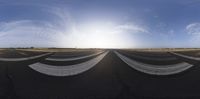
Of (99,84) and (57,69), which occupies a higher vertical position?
(57,69)

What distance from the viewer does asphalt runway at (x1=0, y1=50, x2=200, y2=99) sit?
15086 millimetres

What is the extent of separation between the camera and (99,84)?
18.1 meters

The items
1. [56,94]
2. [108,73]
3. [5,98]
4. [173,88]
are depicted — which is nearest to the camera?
[5,98]

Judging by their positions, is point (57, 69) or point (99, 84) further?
point (57, 69)

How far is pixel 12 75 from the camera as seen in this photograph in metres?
20.6

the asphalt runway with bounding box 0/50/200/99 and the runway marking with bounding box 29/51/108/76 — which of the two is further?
the runway marking with bounding box 29/51/108/76

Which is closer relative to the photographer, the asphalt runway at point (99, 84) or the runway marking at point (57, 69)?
the asphalt runway at point (99, 84)

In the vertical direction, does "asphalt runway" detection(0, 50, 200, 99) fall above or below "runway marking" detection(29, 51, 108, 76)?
below

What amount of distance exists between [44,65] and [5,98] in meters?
9.25

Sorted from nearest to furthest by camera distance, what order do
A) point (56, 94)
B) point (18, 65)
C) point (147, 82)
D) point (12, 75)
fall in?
point (56, 94) → point (147, 82) → point (12, 75) → point (18, 65)

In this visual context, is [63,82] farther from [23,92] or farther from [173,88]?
[173,88]

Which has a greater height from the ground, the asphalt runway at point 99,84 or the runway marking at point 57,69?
the runway marking at point 57,69

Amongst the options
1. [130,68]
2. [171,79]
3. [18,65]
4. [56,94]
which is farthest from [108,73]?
[18,65]

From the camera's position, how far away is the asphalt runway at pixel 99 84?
15086mm
